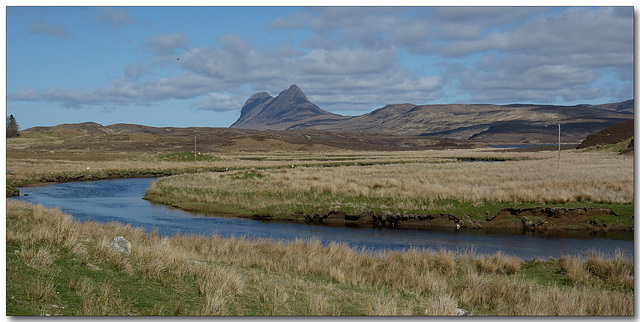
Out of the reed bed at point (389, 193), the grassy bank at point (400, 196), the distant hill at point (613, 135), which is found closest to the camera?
the grassy bank at point (400, 196)

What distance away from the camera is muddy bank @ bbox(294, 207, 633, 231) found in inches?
978

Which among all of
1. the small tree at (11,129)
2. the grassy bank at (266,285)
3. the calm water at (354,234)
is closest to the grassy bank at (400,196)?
the calm water at (354,234)

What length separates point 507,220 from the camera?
85.0ft

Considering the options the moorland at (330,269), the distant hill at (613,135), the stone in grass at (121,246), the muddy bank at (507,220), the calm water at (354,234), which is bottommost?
the calm water at (354,234)

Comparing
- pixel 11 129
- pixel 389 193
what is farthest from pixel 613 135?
pixel 11 129

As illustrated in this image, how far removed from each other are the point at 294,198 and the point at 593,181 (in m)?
20.0

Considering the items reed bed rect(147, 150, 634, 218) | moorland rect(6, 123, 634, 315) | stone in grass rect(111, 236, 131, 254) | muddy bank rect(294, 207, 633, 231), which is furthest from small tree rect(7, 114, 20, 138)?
stone in grass rect(111, 236, 131, 254)

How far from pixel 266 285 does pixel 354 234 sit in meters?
14.1

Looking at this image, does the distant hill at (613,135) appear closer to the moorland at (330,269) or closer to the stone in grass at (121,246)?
the moorland at (330,269)

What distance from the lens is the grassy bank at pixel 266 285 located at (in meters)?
8.23

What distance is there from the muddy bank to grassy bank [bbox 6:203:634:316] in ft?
35.5

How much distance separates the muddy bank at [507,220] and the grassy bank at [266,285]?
10.8m

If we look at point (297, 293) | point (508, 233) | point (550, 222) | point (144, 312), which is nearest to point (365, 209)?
point (508, 233)

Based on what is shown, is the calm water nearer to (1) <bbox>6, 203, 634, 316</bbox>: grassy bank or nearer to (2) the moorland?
(2) the moorland
